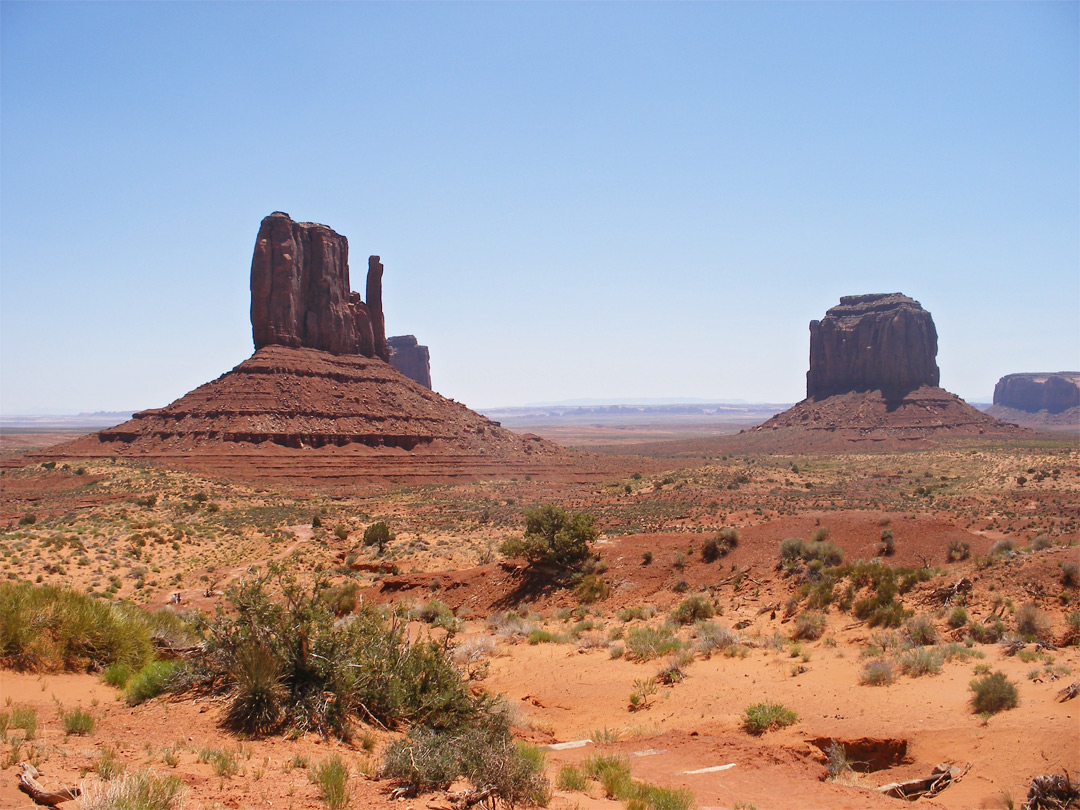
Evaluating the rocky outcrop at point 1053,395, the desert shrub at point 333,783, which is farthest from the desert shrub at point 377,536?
the rocky outcrop at point 1053,395

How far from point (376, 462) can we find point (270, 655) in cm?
5870

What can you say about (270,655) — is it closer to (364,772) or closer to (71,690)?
(364,772)

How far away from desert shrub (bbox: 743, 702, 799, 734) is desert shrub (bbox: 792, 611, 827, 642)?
4461 mm

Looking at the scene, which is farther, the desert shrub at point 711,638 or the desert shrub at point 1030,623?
the desert shrub at point 711,638

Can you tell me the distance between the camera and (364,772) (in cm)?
693

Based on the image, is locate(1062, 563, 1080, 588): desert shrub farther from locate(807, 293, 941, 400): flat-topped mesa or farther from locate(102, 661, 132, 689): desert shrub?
locate(807, 293, 941, 400): flat-topped mesa

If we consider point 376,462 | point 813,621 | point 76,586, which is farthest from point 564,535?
point 376,462

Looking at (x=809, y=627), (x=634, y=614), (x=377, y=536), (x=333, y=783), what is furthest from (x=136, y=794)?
(x=377, y=536)

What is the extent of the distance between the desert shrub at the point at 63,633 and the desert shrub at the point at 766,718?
9.12 meters

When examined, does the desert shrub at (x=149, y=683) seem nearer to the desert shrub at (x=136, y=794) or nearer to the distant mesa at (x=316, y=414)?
the desert shrub at (x=136, y=794)

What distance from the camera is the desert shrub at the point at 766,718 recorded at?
9.91m

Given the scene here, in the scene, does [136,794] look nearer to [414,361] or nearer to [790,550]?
[790,550]

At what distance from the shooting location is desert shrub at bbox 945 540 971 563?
18719 millimetres

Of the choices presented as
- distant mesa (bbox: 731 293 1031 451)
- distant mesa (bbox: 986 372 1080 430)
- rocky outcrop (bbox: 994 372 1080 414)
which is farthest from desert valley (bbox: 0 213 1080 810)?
rocky outcrop (bbox: 994 372 1080 414)
